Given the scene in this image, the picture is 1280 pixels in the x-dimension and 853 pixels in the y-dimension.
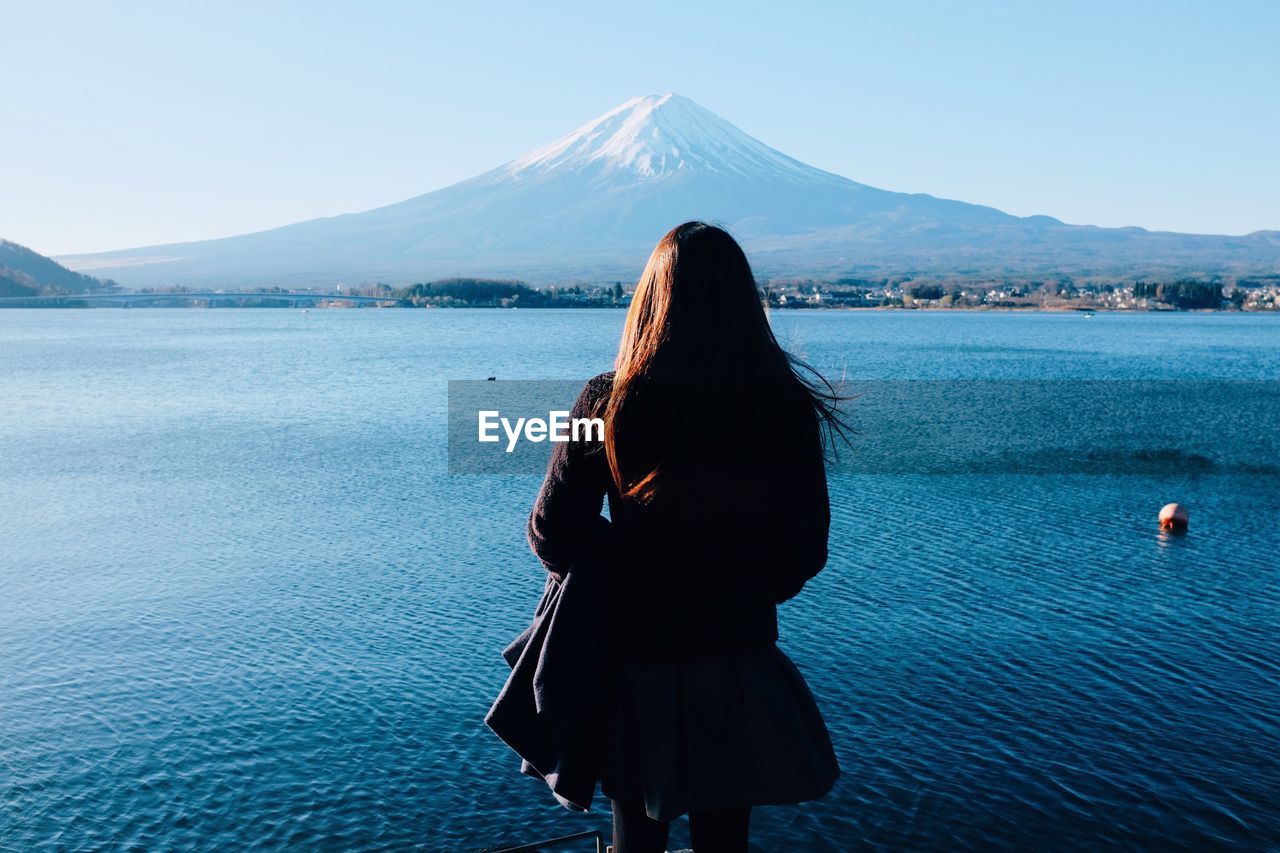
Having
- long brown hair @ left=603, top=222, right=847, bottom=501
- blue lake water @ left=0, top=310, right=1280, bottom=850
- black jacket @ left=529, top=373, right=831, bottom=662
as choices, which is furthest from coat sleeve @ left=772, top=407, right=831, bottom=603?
blue lake water @ left=0, top=310, right=1280, bottom=850

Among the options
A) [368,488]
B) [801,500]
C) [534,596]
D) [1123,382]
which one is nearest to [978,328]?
[1123,382]

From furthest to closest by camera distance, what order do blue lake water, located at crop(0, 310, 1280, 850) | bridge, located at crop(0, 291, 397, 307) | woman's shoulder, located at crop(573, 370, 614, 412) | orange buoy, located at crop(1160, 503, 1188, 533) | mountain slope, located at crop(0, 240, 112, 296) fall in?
mountain slope, located at crop(0, 240, 112, 296), bridge, located at crop(0, 291, 397, 307), orange buoy, located at crop(1160, 503, 1188, 533), blue lake water, located at crop(0, 310, 1280, 850), woman's shoulder, located at crop(573, 370, 614, 412)

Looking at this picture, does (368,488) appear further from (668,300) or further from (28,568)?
(668,300)

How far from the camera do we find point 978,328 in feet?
326

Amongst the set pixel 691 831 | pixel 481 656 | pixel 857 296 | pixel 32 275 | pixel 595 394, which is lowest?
pixel 481 656

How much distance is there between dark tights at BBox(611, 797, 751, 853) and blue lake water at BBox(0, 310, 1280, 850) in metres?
1.15

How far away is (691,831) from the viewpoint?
205 cm

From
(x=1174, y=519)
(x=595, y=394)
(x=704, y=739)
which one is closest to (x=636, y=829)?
(x=704, y=739)

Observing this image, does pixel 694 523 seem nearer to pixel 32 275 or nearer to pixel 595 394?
pixel 595 394

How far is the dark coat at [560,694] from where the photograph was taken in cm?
192

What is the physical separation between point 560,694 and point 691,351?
672 millimetres

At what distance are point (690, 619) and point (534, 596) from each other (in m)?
14.6

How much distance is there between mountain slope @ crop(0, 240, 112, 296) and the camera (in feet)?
401

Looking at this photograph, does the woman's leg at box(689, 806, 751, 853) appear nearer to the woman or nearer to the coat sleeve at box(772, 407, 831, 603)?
the woman
